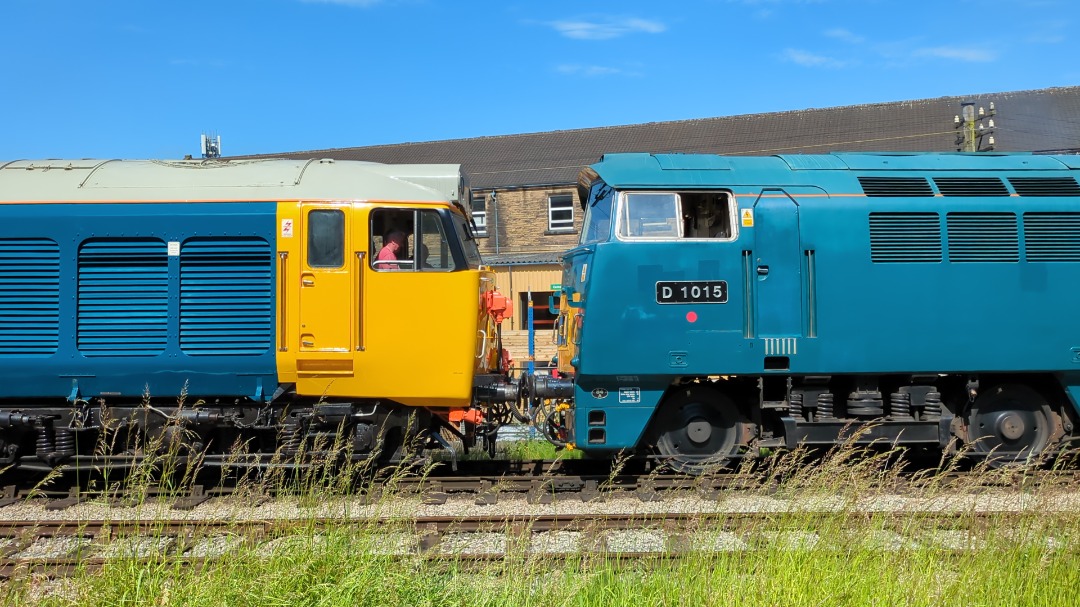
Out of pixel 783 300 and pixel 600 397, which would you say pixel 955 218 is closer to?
pixel 783 300

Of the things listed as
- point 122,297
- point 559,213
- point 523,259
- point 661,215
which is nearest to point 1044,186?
Answer: point 661,215

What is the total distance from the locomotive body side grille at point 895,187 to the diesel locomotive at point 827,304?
0.05 feet

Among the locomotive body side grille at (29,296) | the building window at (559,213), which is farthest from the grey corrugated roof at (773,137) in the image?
the locomotive body side grille at (29,296)

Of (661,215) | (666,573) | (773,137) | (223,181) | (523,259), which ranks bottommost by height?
(666,573)

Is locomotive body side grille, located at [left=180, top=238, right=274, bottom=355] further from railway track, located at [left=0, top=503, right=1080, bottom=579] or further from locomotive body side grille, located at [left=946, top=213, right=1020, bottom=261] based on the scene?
locomotive body side grille, located at [left=946, top=213, right=1020, bottom=261]

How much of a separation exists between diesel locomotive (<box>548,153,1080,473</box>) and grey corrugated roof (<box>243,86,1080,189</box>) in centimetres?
1766

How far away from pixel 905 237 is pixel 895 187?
1.78ft

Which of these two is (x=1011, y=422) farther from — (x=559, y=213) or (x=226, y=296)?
(x=559, y=213)

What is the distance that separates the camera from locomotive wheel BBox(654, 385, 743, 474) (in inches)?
300

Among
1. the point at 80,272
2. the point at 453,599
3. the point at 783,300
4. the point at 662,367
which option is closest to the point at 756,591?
the point at 453,599

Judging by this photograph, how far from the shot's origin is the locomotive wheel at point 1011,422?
7582mm

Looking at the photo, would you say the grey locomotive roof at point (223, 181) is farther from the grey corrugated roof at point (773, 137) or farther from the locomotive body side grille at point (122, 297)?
the grey corrugated roof at point (773, 137)

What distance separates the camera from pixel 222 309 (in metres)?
7.38

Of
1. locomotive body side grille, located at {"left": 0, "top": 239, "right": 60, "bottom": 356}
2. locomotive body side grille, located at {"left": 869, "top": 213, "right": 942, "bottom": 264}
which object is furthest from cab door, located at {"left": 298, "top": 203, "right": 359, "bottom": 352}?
locomotive body side grille, located at {"left": 869, "top": 213, "right": 942, "bottom": 264}
